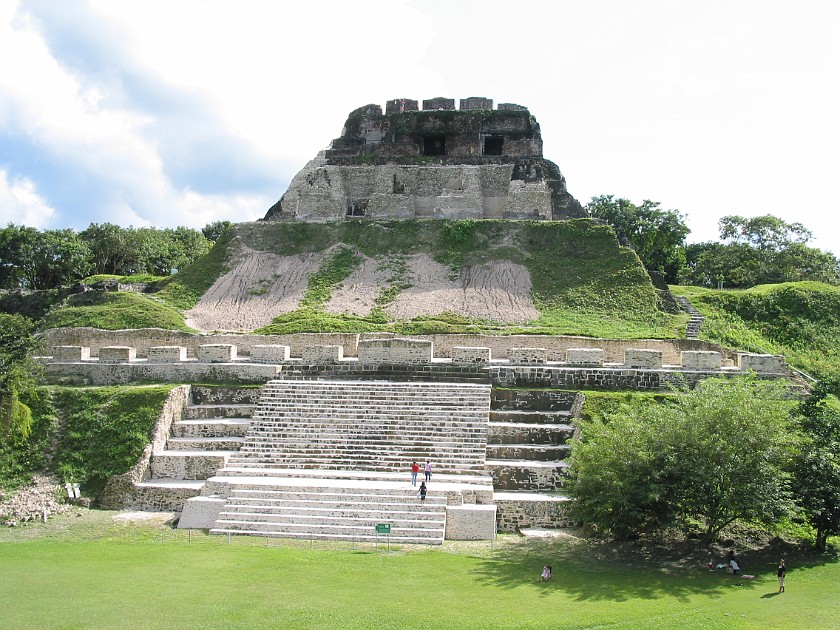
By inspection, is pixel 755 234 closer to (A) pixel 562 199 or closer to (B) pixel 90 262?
(A) pixel 562 199

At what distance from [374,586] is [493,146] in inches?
1273

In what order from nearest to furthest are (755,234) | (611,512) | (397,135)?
(611,512) → (397,135) → (755,234)

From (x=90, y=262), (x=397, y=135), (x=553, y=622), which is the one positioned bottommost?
(x=553, y=622)

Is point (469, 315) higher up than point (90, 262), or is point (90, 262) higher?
point (90, 262)

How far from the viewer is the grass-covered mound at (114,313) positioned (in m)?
27.8

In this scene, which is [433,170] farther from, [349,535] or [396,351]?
[349,535]

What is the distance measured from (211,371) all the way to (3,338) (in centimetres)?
521

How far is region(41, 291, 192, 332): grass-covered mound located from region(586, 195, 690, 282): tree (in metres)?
26.7

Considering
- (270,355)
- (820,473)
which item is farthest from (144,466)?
(820,473)

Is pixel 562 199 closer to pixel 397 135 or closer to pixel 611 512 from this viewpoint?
pixel 397 135

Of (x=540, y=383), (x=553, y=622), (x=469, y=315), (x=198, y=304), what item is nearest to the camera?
(x=553, y=622)

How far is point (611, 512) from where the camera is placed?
13562 mm

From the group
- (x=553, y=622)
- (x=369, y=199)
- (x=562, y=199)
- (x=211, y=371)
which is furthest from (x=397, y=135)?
(x=553, y=622)

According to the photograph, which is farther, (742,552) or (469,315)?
(469,315)
